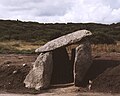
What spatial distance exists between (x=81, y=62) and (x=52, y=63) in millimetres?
2104

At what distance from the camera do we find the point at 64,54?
25734 mm

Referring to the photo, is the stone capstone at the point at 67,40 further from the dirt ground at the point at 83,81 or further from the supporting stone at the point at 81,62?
the dirt ground at the point at 83,81

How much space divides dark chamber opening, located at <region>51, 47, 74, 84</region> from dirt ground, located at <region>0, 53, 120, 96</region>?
112cm

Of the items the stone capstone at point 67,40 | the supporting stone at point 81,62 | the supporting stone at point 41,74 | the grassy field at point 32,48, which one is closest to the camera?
the supporting stone at point 81,62

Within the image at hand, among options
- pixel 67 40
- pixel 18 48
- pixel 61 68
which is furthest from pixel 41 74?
pixel 18 48

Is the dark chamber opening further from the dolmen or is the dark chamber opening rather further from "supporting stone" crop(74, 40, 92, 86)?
"supporting stone" crop(74, 40, 92, 86)

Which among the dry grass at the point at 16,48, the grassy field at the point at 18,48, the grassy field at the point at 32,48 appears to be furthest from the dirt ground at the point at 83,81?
the dry grass at the point at 16,48

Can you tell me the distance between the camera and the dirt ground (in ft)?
71.4

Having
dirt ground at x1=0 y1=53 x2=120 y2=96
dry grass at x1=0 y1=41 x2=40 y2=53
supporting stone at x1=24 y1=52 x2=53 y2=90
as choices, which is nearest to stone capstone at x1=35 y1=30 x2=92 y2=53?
supporting stone at x1=24 y1=52 x2=53 y2=90

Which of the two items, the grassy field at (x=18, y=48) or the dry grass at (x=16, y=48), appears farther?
the dry grass at (x=16, y=48)

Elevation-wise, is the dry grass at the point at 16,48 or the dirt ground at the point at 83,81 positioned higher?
the dry grass at the point at 16,48

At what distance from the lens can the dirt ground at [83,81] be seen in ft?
71.4

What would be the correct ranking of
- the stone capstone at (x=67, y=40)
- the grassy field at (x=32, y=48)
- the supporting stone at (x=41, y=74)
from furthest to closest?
the grassy field at (x=32, y=48) < the supporting stone at (x=41, y=74) < the stone capstone at (x=67, y=40)

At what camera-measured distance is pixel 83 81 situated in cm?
2308
